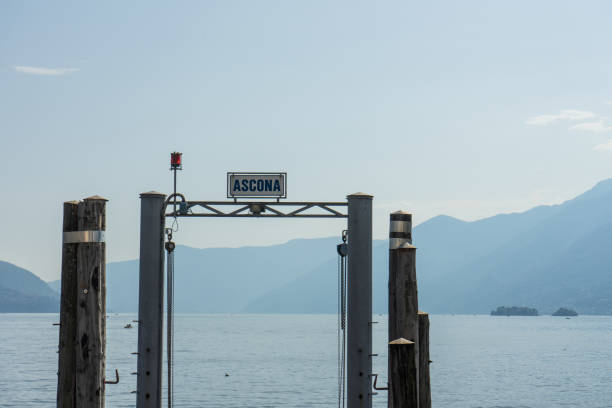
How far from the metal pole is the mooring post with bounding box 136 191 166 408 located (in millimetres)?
3522

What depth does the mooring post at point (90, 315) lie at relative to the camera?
11.5 m

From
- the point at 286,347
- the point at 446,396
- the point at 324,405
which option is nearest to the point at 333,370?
the point at 446,396

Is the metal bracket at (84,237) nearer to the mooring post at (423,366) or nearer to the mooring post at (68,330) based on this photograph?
the mooring post at (68,330)

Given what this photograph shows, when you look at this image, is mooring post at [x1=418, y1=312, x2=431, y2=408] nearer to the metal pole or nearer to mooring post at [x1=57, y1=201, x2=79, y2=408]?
the metal pole

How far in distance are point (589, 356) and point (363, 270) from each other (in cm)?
10785

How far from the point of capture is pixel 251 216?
16.0m

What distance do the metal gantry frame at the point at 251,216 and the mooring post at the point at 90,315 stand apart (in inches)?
144

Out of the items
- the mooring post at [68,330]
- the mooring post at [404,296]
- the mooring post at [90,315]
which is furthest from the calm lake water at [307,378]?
the mooring post at [404,296]

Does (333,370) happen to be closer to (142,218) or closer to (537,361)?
(537,361)

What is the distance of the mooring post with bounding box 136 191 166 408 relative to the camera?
50.6 ft

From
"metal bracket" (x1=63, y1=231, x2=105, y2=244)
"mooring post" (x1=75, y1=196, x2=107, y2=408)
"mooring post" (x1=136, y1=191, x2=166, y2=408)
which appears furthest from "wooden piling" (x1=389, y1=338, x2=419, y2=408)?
"mooring post" (x1=136, y1=191, x2=166, y2=408)

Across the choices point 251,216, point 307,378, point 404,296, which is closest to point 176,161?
point 251,216

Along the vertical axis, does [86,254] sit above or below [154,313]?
above

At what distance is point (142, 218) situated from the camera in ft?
51.8
